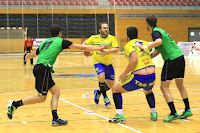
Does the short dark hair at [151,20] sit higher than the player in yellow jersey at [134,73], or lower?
higher

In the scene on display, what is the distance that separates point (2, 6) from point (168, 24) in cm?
1718

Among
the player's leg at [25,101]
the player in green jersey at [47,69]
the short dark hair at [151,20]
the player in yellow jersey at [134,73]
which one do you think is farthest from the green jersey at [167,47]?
the player's leg at [25,101]

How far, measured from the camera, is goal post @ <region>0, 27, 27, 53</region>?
115ft

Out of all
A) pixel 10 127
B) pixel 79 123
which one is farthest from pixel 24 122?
pixel 79 123

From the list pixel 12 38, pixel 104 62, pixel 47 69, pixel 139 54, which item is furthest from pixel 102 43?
pixel 12 38

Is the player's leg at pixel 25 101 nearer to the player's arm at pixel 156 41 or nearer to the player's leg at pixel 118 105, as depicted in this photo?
the player's leg at pixel 118 105

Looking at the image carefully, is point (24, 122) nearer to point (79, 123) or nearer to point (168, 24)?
point (79, 123)

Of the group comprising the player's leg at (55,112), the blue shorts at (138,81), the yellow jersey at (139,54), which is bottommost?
the player's leg at (55,112)

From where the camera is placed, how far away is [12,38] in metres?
35.4

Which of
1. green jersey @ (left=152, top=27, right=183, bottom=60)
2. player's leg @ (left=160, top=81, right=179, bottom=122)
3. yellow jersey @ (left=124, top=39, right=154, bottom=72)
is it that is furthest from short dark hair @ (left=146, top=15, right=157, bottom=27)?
player's leg @ (left=160, top=81, right=179, bottom=122)

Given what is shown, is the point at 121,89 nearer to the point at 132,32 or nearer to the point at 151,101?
the point at 151,101

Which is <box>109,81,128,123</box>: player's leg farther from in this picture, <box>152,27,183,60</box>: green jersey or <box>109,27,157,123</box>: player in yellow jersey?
<box>152,27,183,60</box>: green jersey

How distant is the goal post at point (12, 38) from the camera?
3512 cm

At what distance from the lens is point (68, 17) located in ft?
123
